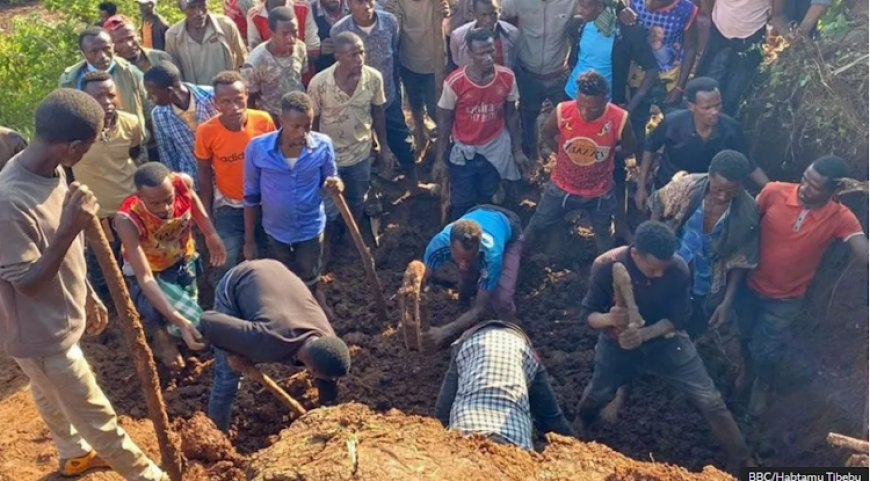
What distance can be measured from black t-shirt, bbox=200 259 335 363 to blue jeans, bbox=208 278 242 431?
13 mm

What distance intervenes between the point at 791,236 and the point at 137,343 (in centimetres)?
427

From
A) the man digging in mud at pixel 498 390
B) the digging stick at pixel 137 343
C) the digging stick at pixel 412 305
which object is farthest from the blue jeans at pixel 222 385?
the man digging in mud at pixel 498 390

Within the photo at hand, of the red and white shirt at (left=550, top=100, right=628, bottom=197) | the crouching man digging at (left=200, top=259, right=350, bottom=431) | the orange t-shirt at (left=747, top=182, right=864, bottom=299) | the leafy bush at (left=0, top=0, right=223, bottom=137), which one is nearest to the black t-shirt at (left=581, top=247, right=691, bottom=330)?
the orange t-shirt at (left=747, top=182, right=864, bottom=299)

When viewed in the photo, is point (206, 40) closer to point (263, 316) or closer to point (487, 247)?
point (487, 247)

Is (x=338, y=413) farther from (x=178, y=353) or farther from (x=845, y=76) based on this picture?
(x=845, y=76)

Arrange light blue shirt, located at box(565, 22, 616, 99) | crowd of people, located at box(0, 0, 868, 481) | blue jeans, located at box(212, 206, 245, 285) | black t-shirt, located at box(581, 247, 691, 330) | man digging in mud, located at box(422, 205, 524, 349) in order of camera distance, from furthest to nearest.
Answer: light blue shirt, located at box(565, 22, 616, 99), blue jeans, located at box(212, 206, 245, 285), man digging in mud, located at box(422, 205, 524, 349), black t-shirt, located at box(581, 247, 691, 330), crowd of people, located at box(0, 0, 868, 481)

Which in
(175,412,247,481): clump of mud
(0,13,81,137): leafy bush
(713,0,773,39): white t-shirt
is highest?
(713,0,773,39): white t-shirt

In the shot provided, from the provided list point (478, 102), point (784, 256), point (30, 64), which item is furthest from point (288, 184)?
point (30, 64)

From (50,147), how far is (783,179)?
19.1 feet

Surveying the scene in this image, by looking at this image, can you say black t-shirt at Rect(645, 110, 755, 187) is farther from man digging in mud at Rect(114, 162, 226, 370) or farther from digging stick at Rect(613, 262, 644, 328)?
man digging in mud at Rect(114, 162, 226, 370)

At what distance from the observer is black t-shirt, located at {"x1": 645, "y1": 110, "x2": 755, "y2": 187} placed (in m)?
6.54

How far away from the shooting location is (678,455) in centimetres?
592

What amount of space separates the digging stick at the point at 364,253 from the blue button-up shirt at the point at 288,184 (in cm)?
22

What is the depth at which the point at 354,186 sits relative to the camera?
24.5 ft
